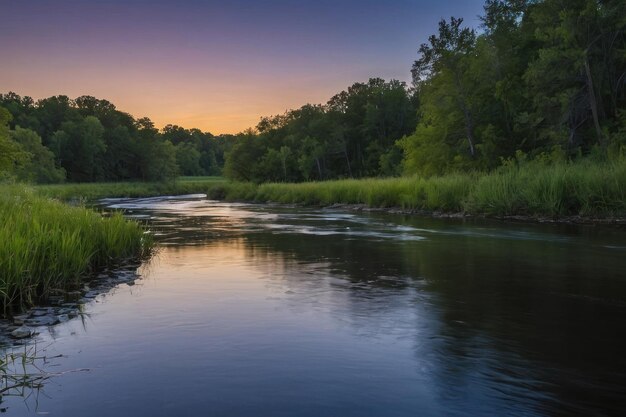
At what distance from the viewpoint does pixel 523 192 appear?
24.4 m

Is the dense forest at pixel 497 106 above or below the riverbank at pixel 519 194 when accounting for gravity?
above

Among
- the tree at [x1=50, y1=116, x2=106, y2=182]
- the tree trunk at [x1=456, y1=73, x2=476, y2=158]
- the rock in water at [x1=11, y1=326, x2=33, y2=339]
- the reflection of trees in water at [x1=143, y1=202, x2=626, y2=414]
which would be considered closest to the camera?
the reflection of trees in water at [x1=143, y1=202, x2=626, y2=414]

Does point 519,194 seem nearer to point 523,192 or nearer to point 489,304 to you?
point 523,192

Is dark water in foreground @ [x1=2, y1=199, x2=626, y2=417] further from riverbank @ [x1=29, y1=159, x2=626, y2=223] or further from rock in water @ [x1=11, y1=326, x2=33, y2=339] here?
riverbank @ [x1=29, y1=159, x2=626, y2=223]

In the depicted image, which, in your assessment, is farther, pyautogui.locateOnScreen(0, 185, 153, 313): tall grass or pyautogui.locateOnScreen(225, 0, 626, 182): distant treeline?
pyautogui.locateOnScreen(225, 0, 626, 182): distant treeline

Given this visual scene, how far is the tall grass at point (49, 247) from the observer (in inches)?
299

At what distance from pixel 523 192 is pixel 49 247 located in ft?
69.6

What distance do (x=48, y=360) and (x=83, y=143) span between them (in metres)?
126

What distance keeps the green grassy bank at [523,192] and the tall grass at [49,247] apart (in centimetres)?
1784

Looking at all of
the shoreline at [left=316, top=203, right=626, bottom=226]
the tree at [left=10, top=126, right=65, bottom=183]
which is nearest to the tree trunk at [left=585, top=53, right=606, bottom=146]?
the shoreline at [left=316, top=203, right=626, bottom=226]

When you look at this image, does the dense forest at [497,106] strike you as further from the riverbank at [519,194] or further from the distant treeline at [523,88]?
the riverbank at [519,194]

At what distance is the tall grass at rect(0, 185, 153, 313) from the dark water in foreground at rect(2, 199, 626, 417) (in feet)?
2.89

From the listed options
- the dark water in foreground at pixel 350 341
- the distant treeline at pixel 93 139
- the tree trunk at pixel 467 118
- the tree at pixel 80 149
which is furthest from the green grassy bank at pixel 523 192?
the tree at pixel 80 149

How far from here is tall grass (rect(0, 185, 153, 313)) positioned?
7.60 metres
